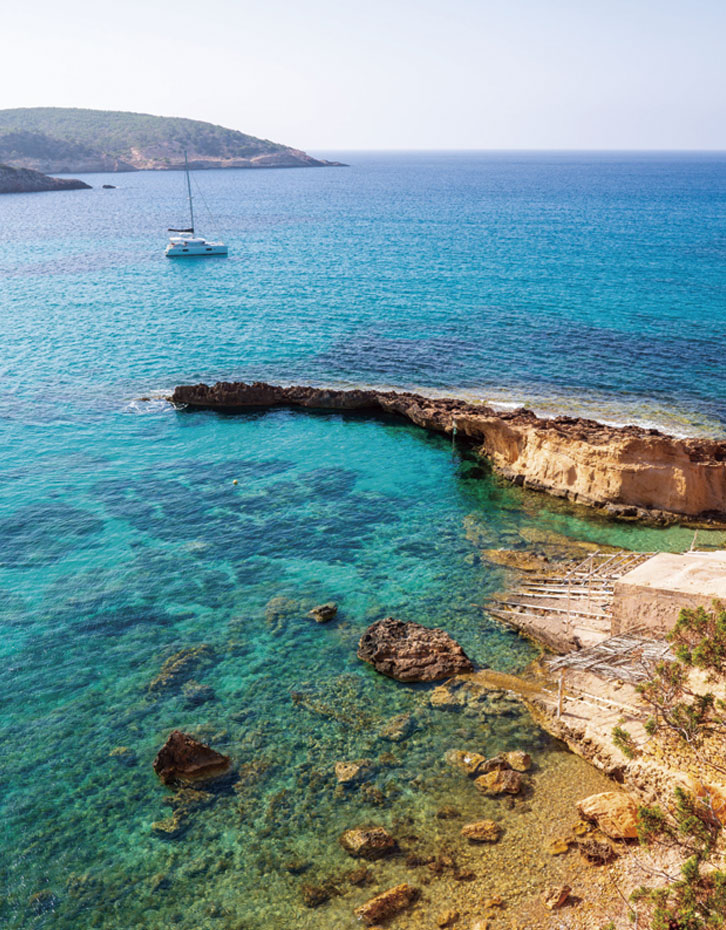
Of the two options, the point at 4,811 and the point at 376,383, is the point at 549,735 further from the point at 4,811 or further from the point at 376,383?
the point at 376,383

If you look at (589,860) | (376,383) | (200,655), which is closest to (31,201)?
(376,383)

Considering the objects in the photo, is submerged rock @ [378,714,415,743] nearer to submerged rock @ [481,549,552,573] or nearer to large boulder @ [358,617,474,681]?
large boulder @ [358,617,474,681]

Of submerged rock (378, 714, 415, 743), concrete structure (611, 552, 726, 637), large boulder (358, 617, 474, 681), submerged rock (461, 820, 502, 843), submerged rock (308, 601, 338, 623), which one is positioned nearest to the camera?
submerged rock (461, 820, 502, 843)

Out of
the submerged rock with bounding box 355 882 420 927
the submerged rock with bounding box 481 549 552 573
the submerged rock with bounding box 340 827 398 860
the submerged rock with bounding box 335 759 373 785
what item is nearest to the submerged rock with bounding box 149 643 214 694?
the submerged rock with bounding box 335 759 373 785

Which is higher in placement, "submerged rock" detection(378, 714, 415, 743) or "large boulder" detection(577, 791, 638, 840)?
"large boulder" detection(577, 791, 638, 840)

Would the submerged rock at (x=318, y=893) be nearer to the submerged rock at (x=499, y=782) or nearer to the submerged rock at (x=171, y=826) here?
the submerged rock at (x=171, y=826)

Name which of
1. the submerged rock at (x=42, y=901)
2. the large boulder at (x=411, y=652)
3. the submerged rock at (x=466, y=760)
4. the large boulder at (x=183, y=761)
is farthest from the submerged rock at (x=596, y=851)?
the submerged rock at (x=42, y=901)

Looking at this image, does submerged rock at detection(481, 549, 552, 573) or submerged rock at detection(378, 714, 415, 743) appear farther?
submerged rock at detection(481, 549, 552, 573)
